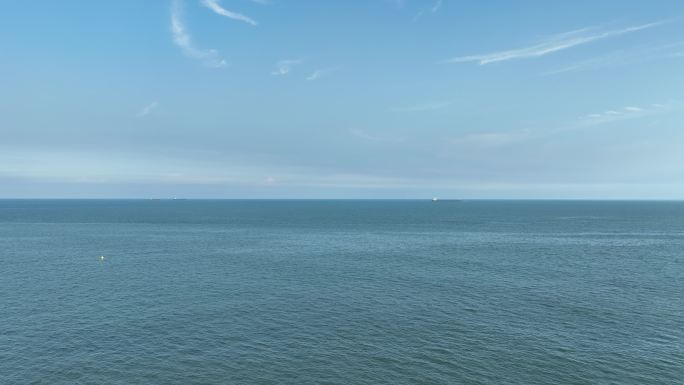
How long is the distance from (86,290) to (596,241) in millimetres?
172173

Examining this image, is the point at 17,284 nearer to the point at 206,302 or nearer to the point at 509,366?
the point at 206,302

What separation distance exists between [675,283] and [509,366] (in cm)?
6534

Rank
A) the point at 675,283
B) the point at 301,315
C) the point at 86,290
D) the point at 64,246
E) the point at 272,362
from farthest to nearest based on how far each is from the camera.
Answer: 1. the point at 64,246
2. the point at 675,283
3. the point at 86,290
4. the point at 301,315
5. the point at 272,362

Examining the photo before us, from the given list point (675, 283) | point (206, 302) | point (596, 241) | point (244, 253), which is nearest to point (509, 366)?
point (206, 302)

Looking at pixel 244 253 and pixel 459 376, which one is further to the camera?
pixel 244 253

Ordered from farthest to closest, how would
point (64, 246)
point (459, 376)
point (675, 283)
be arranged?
point (64, 246) < point (675, 283) < point (459, 376)

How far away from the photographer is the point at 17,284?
8325 centimetres

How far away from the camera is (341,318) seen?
63.5 m

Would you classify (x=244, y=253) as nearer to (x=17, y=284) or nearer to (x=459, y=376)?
(x=17, y=284)

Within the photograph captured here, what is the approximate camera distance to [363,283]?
3408 inches

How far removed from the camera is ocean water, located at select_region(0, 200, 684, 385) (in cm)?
4600

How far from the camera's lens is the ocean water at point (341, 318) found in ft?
151

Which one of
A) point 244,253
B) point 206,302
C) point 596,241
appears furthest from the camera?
point 596,241

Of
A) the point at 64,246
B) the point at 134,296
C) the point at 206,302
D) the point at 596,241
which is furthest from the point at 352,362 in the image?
the point at 596,241
